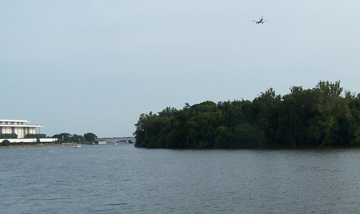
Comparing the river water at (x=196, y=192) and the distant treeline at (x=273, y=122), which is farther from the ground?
the distant treeline at (x=273, y=122)

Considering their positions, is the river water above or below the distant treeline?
below

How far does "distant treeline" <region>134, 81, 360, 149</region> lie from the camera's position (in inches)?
3814

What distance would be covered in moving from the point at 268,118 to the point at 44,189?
8439 cm

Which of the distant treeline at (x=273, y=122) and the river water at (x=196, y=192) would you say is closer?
the river water at (x=196, y=192)

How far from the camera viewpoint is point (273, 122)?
10962 cm

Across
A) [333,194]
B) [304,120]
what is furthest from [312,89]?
[333,194]

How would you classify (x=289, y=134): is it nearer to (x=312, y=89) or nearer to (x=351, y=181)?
(x=312, y=89)

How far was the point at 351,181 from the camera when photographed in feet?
112

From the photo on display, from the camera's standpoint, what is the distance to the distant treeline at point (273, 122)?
318 feet

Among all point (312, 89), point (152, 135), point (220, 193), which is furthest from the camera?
point (152, 135)

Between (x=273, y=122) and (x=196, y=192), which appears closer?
(x=196, y=192)

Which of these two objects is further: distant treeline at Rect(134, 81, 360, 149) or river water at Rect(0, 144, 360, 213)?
distant treeline at Rect(134, 81, 360, 149)

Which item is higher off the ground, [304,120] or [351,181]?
[304,120]

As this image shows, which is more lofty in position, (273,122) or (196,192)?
(273,122)
